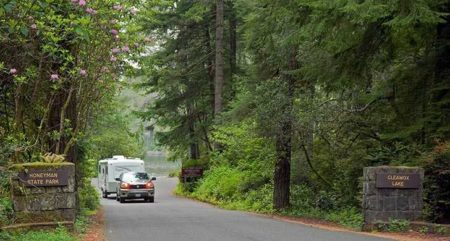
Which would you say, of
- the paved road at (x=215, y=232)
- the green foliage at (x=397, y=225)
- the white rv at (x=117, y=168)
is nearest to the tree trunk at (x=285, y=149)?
the paved road at (x=215, y=232)

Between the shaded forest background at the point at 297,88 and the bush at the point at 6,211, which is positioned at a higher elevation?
the shaded forest background at the point at 297,88

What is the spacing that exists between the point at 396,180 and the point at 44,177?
7839mm

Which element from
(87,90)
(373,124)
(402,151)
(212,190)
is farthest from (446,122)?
(212,190)

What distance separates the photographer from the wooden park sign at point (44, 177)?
37.8ft

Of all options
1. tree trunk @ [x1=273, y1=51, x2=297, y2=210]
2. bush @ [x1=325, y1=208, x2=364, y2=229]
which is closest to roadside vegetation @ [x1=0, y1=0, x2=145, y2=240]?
tree trunk @ [x1=273, y1=51, x2=297, y2=210]

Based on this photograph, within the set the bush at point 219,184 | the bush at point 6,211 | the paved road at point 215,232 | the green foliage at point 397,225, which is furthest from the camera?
the bush at point 219,184

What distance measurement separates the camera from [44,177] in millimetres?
11656

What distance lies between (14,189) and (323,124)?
9585mm

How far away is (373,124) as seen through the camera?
18016mm

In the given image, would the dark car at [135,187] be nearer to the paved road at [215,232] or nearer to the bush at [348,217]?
the paved road at [215,232]

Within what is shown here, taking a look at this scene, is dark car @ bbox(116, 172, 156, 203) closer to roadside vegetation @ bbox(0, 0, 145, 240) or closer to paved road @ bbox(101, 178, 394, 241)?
roadside vegetation @ bbox(0, 0, 145, 240)

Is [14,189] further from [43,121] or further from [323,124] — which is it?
[323,124]

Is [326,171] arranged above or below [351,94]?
below

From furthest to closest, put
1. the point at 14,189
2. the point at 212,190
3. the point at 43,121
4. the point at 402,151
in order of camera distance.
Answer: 1. the point at 212,190
2. the point at 402,151
3. the point at 43,121
4. the point at 14,189
